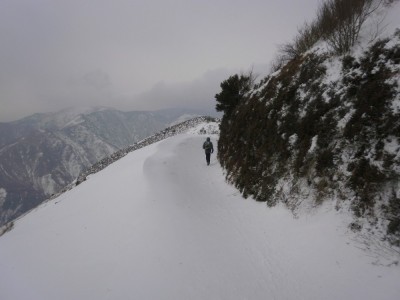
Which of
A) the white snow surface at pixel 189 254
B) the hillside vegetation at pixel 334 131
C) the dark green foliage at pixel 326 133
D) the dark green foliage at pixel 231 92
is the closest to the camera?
the white snow surface at pixel 189 254

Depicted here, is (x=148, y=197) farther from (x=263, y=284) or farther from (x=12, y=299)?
(x=263, y=284)

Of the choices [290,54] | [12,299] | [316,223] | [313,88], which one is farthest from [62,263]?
[290,54]

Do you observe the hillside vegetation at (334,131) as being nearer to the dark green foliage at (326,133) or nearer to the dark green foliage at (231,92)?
the dark green foliage at (326,133)

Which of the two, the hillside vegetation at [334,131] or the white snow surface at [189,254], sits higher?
the hillside vegetation at [334,131]

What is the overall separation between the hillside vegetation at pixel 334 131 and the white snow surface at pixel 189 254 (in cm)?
66

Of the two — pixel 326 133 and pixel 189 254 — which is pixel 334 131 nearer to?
pixel 326 133

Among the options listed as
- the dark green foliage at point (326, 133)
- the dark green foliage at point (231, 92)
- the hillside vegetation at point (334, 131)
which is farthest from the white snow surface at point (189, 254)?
the dark green foliage at point (231, 92)

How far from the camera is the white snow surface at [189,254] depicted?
554 centimetres

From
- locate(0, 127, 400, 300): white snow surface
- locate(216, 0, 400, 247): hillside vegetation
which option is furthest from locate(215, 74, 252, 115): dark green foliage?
locate(0, 127, 400, 300): white snow surface

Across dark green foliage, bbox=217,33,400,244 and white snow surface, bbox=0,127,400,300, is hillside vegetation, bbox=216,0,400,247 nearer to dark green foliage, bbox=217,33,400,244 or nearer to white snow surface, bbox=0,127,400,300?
dark green foliage, bbox=217,33,400,244

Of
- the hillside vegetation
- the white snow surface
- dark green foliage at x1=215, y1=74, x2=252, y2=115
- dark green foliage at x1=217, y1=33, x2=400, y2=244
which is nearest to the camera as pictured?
the white snow surface

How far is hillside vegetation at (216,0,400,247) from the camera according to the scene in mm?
5816

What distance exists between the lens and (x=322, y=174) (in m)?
7.21

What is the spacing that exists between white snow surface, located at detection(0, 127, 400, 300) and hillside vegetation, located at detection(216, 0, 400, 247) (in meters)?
0.66
